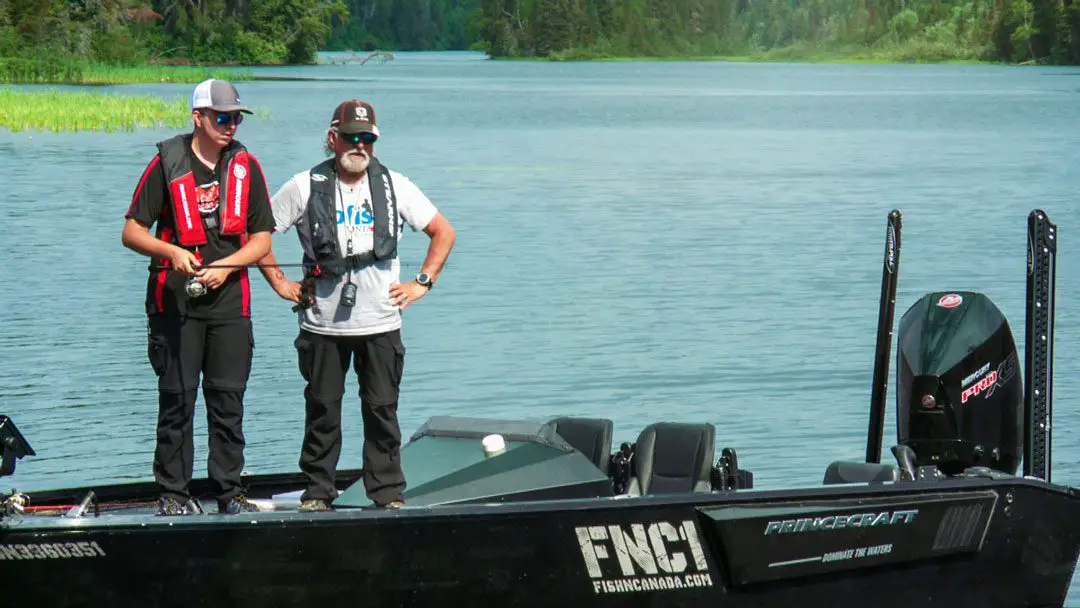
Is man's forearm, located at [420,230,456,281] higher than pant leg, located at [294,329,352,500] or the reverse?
higher

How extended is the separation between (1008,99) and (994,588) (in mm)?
75395

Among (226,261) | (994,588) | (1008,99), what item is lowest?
(1008,99)

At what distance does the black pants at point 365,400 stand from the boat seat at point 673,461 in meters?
1.01

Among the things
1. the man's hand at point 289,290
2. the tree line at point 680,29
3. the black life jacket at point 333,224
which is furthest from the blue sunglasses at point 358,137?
the tree line at point 680,29

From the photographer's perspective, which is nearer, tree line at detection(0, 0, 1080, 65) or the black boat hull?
the black boat hull

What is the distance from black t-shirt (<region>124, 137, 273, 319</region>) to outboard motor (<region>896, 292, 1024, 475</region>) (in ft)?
9.43

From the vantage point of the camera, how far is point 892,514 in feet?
23.7

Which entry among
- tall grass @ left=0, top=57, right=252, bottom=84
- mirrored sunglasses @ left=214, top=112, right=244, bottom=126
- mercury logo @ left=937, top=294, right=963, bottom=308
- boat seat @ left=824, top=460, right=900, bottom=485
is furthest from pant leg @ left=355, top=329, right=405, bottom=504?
tall grass @ left=0, top=57, right=252, bottom=84

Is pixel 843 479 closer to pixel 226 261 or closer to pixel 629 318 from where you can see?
pixel 226 261

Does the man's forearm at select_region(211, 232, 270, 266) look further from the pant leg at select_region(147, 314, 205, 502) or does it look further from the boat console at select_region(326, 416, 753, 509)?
the boat console at select_region(326, 416, 753, 509)

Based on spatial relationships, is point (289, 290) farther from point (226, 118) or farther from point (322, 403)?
point (226, 118)

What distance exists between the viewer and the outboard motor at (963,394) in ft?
26.2

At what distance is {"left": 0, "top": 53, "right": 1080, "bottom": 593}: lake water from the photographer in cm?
1293

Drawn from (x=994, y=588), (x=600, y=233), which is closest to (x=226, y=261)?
(x=994, y=588)
